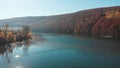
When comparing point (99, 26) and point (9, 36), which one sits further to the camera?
point (99, 26)

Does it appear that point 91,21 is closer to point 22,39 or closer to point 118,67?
point 22,39

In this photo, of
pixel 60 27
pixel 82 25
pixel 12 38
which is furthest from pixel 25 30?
pixel 60 27

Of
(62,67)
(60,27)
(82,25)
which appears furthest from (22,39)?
(60,27)

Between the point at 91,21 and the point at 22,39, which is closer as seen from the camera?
the point at 22,39

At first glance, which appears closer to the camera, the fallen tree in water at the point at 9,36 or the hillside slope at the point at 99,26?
the fallen tree in water at the point at 9,36

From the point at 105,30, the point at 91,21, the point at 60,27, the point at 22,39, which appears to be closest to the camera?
the point at 22,39

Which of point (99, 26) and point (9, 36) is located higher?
point (99, 26)

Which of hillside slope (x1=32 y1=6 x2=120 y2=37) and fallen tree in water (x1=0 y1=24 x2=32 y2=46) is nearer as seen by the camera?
fallen tree in water (x1=0 y1=24 x2=32 y2=46)

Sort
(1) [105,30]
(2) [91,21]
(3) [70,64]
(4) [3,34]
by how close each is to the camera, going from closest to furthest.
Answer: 1. (3) [70,64]
2. (4) [3,34]
3. (1) [105,30]
4. (2) [91,21]

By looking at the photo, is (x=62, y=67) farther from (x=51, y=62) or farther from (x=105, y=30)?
(x=105, y=30)
